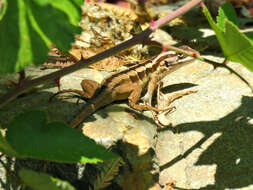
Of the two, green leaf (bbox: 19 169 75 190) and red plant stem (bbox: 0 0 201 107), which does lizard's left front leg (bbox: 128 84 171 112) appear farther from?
green leaf (bbox: 19 169 75 190)

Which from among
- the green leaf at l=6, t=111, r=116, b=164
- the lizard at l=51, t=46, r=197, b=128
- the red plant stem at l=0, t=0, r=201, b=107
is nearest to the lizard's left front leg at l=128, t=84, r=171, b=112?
the lizard at l=51, t=46, r=197, b=128

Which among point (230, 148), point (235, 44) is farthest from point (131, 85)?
point (235, 44)

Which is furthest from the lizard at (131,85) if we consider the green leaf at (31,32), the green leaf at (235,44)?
the green leaf at (235,44)

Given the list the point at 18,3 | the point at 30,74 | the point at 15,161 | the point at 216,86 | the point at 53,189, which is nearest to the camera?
the point at 53,189

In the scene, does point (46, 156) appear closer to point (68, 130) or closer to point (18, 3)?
point (68, 130)

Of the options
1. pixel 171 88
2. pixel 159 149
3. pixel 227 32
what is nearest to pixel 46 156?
pixel 227 32

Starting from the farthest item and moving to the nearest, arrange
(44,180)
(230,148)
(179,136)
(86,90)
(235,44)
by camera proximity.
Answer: (86,90) → (179,136) → (230,148) → (235,44) → (44,180)

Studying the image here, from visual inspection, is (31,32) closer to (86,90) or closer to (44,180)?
(44,180)
